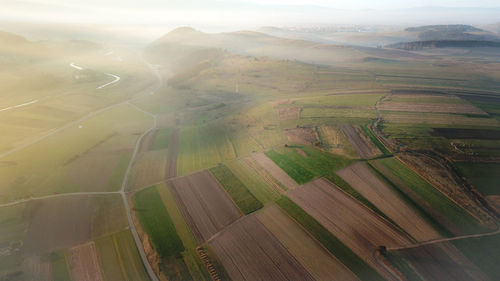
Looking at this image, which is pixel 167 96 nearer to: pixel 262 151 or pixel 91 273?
pixel 262 151

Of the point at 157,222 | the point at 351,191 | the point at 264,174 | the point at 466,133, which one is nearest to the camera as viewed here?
the point at 157,222

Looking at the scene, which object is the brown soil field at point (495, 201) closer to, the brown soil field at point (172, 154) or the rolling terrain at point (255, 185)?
the rolling terrain at point (255, 185)

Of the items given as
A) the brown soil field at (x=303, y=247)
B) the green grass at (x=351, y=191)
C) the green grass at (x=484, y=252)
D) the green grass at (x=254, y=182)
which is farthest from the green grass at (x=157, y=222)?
the green grass at (x=484, y=252)

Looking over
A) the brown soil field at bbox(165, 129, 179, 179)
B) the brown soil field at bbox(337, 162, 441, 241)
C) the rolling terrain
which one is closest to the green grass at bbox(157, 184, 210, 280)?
the rolling terrain

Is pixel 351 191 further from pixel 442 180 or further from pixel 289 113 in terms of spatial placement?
pixel 289 113

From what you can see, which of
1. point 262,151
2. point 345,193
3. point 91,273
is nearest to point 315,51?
point 262,151

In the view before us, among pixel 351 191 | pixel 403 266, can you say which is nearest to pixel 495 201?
pixel 351 191

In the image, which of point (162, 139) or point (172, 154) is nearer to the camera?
point (172, 154)
